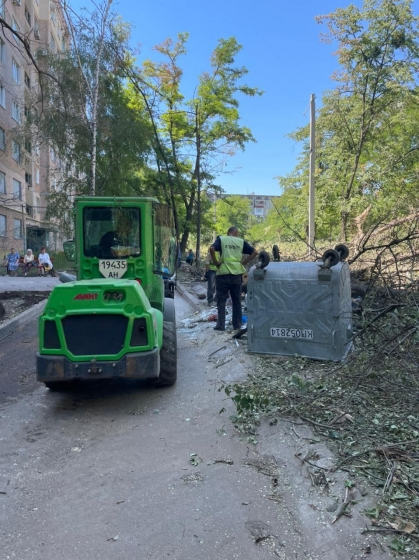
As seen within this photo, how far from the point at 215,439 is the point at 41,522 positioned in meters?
1.57

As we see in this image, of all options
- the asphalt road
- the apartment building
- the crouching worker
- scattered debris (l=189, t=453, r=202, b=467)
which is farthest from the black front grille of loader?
the apartment building

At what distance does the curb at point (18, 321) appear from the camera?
840cm

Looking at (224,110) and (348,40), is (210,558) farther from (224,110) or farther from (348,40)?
(224,110)

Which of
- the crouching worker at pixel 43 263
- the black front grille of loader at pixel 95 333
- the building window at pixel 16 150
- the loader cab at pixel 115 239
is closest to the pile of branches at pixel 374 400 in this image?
the black front grille of loader at pixel 95 333

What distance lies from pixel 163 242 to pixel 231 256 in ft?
4.21

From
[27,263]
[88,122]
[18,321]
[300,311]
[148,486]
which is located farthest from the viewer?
[27,263]

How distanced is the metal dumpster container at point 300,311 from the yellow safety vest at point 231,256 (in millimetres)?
1441

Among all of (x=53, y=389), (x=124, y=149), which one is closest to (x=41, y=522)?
(x=53, y=389)

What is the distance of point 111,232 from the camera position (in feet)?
18.0

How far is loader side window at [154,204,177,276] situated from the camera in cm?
582

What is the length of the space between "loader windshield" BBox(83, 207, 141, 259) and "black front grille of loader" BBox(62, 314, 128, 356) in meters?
1.27

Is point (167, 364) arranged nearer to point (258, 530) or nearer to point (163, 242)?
point (163, 242)

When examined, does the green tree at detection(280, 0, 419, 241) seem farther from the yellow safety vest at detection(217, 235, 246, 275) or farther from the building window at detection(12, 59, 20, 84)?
the building window at detection(12, 59, 20, 84)

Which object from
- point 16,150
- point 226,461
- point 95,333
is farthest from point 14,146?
point 226,461
